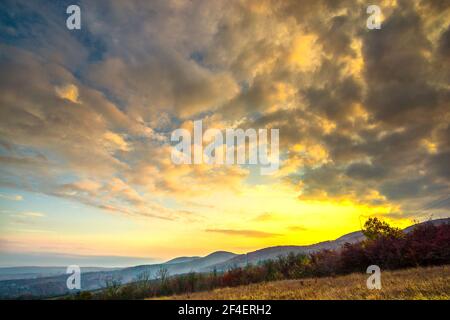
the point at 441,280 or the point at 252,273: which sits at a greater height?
the point at 441,280

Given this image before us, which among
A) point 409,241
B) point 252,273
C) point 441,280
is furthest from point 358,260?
point 441,280

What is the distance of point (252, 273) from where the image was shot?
2100 cm

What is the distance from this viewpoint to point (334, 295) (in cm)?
1059

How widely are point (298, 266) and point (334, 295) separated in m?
11.6
